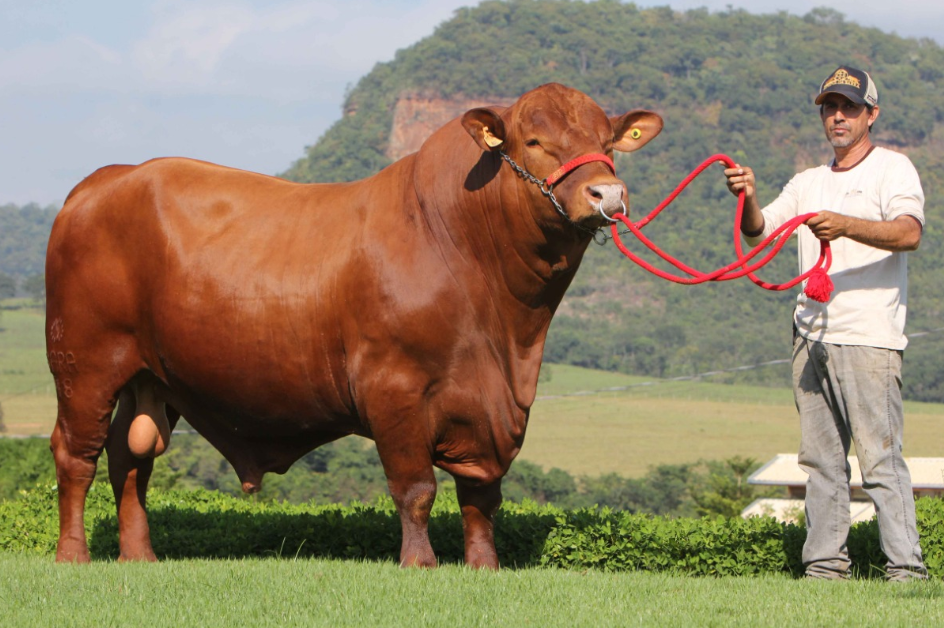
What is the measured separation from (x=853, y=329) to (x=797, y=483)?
30414 mm

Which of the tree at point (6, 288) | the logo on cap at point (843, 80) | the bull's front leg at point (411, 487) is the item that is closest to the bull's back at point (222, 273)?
the bull's front leg at point (411, 487)

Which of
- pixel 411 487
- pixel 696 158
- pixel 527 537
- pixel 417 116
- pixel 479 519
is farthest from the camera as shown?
pixel 417 116

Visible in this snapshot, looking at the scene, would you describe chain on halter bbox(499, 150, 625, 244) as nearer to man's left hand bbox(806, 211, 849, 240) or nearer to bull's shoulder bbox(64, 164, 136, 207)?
man's left hand bbox(806, 211, 849, 240)

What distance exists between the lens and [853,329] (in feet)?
21.0

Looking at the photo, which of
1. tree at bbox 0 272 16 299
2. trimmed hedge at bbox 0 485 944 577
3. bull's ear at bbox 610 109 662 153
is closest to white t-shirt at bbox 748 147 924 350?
bull's ear at bbox 610 109 662 153

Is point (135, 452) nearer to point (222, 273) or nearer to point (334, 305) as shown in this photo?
point (222, 273)

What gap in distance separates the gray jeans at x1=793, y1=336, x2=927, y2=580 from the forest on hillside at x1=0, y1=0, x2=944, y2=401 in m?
80.4

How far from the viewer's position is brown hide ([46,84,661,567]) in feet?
21.3

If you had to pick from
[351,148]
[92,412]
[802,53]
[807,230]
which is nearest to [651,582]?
[807,230]

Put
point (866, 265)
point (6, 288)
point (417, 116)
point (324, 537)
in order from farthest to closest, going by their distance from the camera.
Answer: point (417, 116), point (6, 288), point (324, 537), point (866, 265)

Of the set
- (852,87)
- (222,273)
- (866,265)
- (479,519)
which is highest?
(852,87)

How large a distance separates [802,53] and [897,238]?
202 m

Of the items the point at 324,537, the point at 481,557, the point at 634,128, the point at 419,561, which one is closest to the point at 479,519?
the point at 481,557

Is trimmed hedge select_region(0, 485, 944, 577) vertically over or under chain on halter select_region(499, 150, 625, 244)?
under
